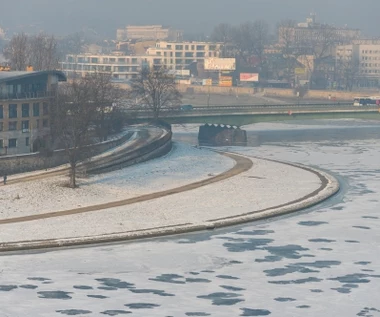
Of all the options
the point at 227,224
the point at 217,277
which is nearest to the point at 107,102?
the point at 227,224

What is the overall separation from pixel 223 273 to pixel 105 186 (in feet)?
80.5

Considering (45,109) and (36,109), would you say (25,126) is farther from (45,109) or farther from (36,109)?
(45,109)

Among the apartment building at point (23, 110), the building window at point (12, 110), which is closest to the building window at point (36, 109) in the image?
the apartment building at point (23, 110)

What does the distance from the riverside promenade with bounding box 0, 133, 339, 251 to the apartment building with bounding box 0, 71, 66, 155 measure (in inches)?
301

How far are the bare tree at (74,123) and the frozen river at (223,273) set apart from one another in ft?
52.7

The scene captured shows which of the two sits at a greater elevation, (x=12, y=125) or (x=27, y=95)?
(x=27, y=95)

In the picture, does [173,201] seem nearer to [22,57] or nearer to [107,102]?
[107,102]

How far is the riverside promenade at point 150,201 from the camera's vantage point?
198 ft

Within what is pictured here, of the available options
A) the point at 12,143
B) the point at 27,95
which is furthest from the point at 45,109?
the point at 12,143

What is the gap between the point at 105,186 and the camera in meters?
74.7

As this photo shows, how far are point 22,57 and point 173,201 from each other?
6422 centimetres

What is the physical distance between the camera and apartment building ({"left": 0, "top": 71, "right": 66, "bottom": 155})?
81875 mm

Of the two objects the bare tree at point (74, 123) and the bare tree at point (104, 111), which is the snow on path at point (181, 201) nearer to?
the bare tree at point (74, 123)

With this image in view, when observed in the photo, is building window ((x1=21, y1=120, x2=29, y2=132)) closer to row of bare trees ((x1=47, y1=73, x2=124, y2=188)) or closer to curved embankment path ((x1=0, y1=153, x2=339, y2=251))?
row of bare trees ((x1=47, y1=73, x2=124, y2=188))
